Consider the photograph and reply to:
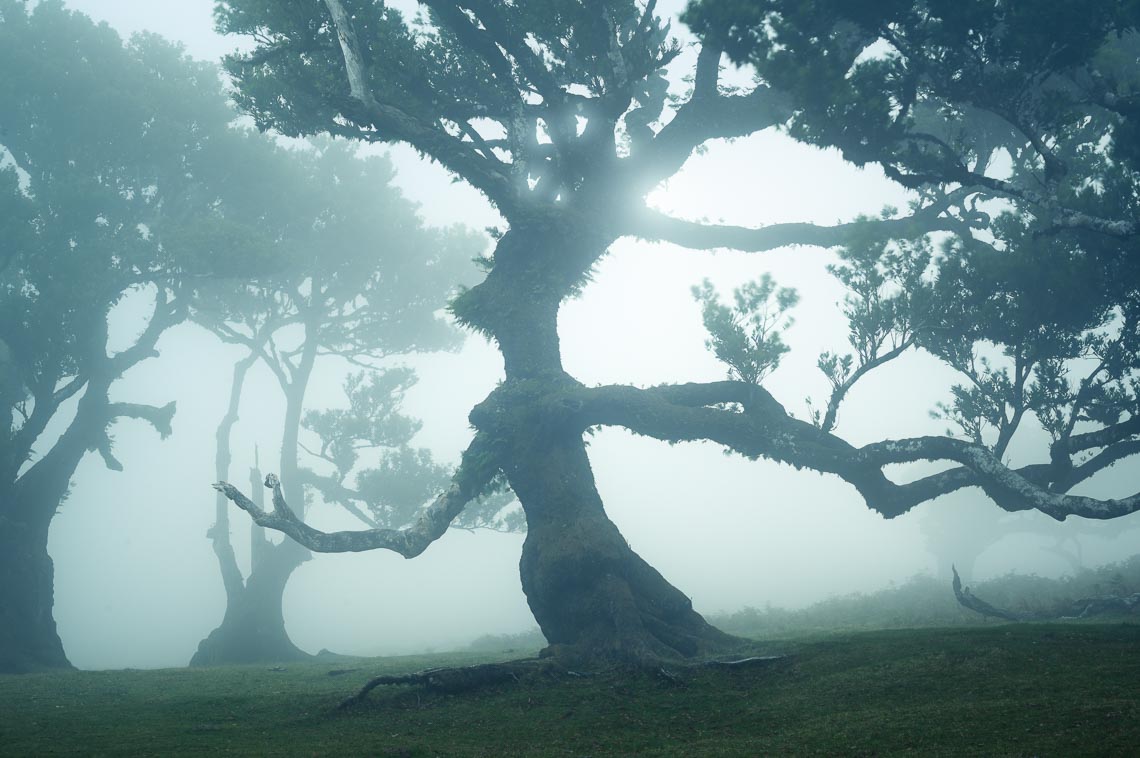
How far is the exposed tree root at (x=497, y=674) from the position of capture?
35.2ft

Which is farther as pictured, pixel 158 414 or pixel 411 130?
pixel 158 414

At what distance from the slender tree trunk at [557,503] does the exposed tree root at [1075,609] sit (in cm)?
796

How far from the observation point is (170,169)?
31.1m

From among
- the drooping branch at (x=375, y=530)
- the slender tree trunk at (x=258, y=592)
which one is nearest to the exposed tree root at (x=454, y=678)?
the drooping branch at (x=375, y=530)

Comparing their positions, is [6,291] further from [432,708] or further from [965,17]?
[965,17]

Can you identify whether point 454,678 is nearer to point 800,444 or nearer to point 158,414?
point 800,444

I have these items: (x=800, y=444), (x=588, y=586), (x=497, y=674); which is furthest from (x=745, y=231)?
(x=497, y=674)

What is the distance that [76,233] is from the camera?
2733 centimetres

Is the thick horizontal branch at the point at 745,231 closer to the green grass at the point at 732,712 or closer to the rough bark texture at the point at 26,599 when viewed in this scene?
the green grass at the point at 732,712

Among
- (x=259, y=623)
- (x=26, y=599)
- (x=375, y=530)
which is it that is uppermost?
(x=375, y=530)

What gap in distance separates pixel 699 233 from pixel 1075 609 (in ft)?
44.1

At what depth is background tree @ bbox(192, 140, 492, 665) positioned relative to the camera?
32312 mm

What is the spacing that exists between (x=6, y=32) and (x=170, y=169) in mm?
7871

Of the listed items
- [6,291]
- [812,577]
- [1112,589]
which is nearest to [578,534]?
[1112,589]
